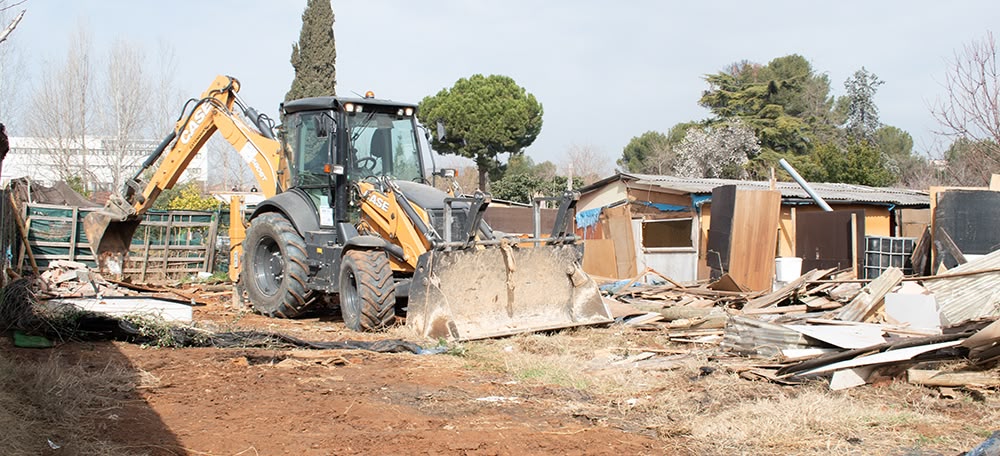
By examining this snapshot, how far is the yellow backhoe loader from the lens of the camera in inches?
380

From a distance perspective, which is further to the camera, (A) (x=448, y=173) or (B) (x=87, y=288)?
(B) (x=87, y=288)

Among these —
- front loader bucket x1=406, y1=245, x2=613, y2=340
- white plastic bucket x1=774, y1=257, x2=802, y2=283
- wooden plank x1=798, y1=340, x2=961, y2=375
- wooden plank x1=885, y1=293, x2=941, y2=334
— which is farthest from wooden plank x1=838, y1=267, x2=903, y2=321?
white plastic bucket x1=774, y1=257, x2=802, y2=283

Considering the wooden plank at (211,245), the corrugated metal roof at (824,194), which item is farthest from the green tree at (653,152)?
the wooden plank at (211,245)

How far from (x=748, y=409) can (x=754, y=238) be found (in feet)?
33.6

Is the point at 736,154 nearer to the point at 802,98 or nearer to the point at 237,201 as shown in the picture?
the point at 802,98

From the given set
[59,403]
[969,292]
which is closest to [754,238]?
[969,292]

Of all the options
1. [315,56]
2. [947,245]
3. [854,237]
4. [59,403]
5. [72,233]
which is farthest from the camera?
[315,56]

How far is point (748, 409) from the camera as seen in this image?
6.18 m

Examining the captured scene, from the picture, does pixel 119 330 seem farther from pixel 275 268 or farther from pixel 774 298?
pixel 774 298

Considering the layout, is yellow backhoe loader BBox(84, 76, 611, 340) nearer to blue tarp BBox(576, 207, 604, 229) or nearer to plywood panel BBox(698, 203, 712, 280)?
plywood panel BBox(698, 203, 712, 280)

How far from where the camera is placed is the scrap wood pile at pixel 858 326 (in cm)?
692

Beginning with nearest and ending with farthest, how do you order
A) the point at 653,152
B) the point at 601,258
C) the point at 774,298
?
the point at 774,298
the point at 601,258
the point at 653,152

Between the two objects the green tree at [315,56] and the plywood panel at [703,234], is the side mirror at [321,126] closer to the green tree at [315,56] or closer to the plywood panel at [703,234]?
the plywood panel at [703,234]

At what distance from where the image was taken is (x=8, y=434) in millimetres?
4801
